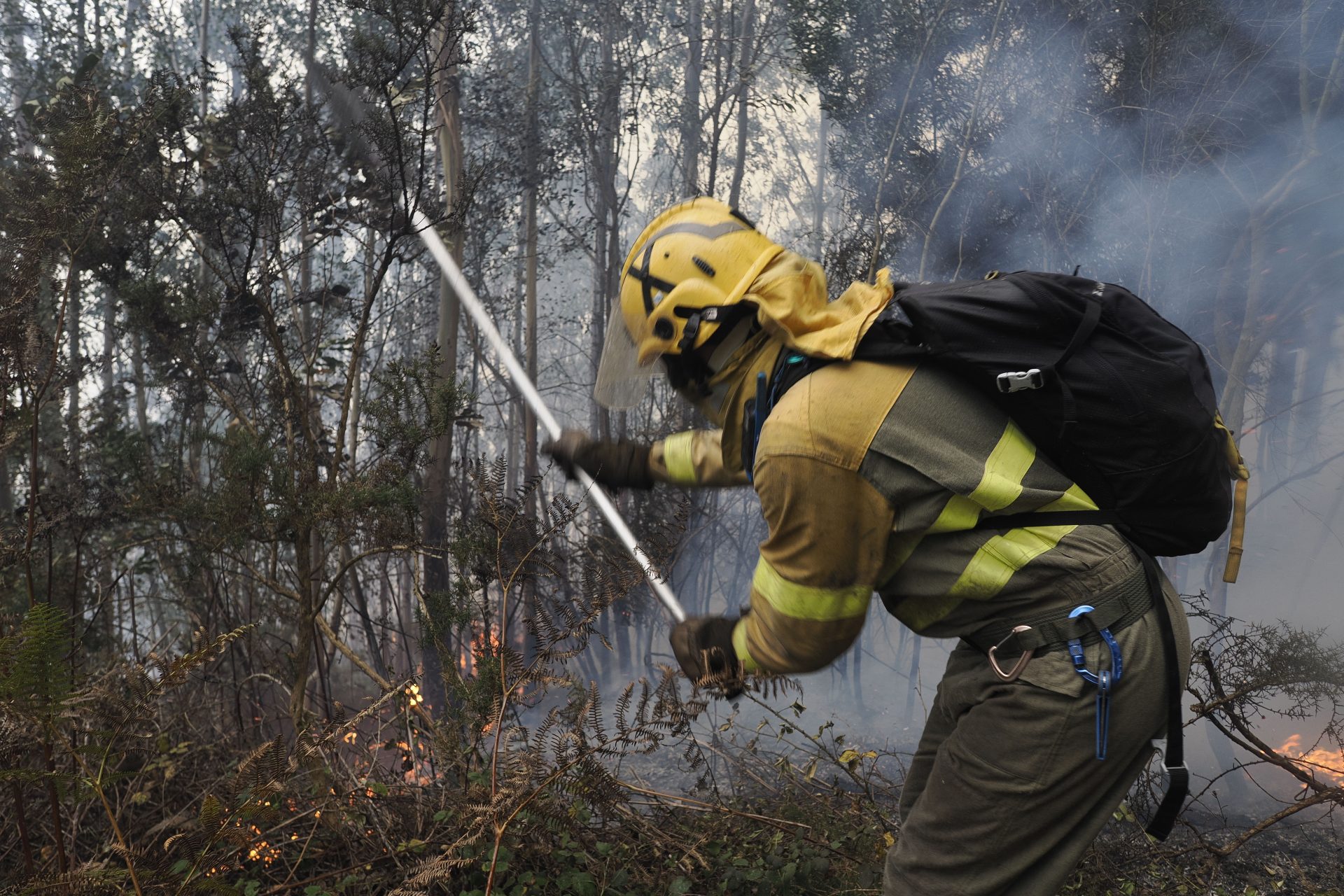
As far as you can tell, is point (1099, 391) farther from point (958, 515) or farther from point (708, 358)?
point (708, 358)

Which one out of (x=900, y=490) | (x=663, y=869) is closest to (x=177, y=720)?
(x=663, y=869)

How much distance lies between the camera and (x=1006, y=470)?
72.1 inches

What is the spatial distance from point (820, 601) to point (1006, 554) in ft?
1.33

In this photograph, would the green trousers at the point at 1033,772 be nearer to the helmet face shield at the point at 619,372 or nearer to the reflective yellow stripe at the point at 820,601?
the reflective yellow stripe at the point at 820,601

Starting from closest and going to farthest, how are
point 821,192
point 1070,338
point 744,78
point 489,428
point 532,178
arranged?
1. point 1070,338
2. point 489,428
3. point 532,178
4. point 744,78
5. point 821,192

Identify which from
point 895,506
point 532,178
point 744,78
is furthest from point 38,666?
point 744,78

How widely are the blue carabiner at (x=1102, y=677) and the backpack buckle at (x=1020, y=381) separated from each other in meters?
0.49

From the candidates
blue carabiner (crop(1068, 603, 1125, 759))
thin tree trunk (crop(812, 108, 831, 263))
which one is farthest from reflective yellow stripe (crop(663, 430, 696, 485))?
thin tree trunk (crop(812, 108, 831, 263))

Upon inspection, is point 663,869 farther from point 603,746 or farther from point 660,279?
point 660,279

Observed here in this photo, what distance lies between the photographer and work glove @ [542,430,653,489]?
2.74 metres

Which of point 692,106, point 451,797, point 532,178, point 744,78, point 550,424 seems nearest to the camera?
point 451,797

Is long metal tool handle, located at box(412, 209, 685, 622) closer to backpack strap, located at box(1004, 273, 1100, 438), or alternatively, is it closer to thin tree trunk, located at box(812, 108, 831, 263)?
backpack strap, located at box(1004, 273, 1100, 438)

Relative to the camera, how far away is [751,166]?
16484 millimetres

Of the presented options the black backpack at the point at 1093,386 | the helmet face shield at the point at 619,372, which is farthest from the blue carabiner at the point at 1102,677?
the helmet face shield at the point at 619,372
